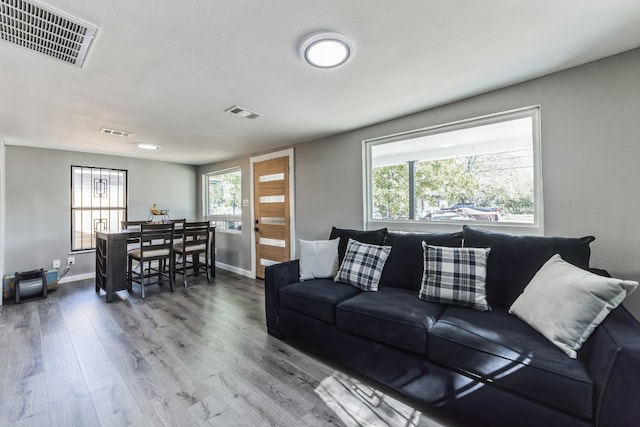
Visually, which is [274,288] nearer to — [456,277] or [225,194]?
[456,277]

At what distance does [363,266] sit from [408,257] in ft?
1.31

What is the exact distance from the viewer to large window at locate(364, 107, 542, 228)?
221 centimetres

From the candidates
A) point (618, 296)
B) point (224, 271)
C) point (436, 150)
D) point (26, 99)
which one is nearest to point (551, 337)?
point (618, 296)

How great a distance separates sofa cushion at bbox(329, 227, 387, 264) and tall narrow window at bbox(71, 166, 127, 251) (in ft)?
13.8

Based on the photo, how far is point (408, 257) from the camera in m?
2.37

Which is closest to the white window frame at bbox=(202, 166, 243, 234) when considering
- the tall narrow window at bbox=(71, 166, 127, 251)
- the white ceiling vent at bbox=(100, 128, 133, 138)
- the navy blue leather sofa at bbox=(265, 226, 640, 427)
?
the tall narrow window at bbox=(71, 166, 127, 251)

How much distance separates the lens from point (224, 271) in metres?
5.20

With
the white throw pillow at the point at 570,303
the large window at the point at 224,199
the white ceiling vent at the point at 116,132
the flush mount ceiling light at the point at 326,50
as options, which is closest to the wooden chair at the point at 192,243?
the large window at the point at 224,199

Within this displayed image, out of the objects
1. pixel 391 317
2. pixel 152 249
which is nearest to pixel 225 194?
pixel 152 249

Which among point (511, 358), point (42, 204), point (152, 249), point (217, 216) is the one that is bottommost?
point (511, 358)

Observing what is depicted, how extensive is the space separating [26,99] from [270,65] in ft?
7.00

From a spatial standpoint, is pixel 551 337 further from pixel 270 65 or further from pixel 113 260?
pixel 113 260

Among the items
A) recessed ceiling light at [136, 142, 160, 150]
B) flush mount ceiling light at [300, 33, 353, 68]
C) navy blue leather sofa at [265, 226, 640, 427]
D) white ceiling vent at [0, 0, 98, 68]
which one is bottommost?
navy blue leather sofa at [265, 226, 640, 427]

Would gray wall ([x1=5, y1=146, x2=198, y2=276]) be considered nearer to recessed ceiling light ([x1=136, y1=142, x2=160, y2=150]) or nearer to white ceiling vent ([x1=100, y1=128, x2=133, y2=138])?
recessed ceiling light ([x1=136, y1=142, x2=160, y2=150])
